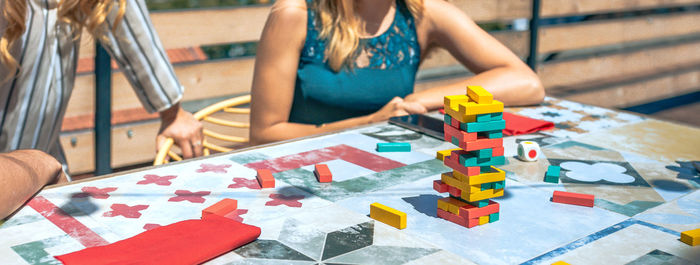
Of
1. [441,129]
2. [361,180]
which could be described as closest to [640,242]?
Answer: [361,180]

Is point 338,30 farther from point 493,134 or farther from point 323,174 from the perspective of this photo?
point 493,134

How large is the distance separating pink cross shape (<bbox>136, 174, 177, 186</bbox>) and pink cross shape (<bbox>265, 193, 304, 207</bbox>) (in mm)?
222

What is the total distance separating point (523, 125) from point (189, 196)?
3.11 feet

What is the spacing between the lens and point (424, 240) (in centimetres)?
114

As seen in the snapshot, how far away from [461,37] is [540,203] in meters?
1.17

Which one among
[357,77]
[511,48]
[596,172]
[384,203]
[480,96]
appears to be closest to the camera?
[480,96]

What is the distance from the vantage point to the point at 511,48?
15.5 ft

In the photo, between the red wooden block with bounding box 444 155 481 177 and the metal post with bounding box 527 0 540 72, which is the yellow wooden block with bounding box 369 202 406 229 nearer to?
the red wooden block with bounding box 444 155 481 177

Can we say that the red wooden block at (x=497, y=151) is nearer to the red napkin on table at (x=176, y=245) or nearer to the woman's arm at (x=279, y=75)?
the red napkin on table at (x=176, y=245)

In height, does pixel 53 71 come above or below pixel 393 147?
above

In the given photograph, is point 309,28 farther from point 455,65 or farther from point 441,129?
point 455,65

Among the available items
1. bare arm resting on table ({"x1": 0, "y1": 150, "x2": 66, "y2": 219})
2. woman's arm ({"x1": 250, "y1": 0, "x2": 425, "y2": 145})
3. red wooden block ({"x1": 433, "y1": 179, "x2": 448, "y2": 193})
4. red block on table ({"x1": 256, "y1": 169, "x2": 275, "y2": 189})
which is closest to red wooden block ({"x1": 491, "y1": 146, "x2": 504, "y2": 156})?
red wooden block ({"x1": 433, "y1": 179, "x2": 448, "y2": 193})

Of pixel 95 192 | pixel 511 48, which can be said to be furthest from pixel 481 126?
pixel 511 48

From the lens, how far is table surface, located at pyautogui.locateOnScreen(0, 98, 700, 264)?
109cm
